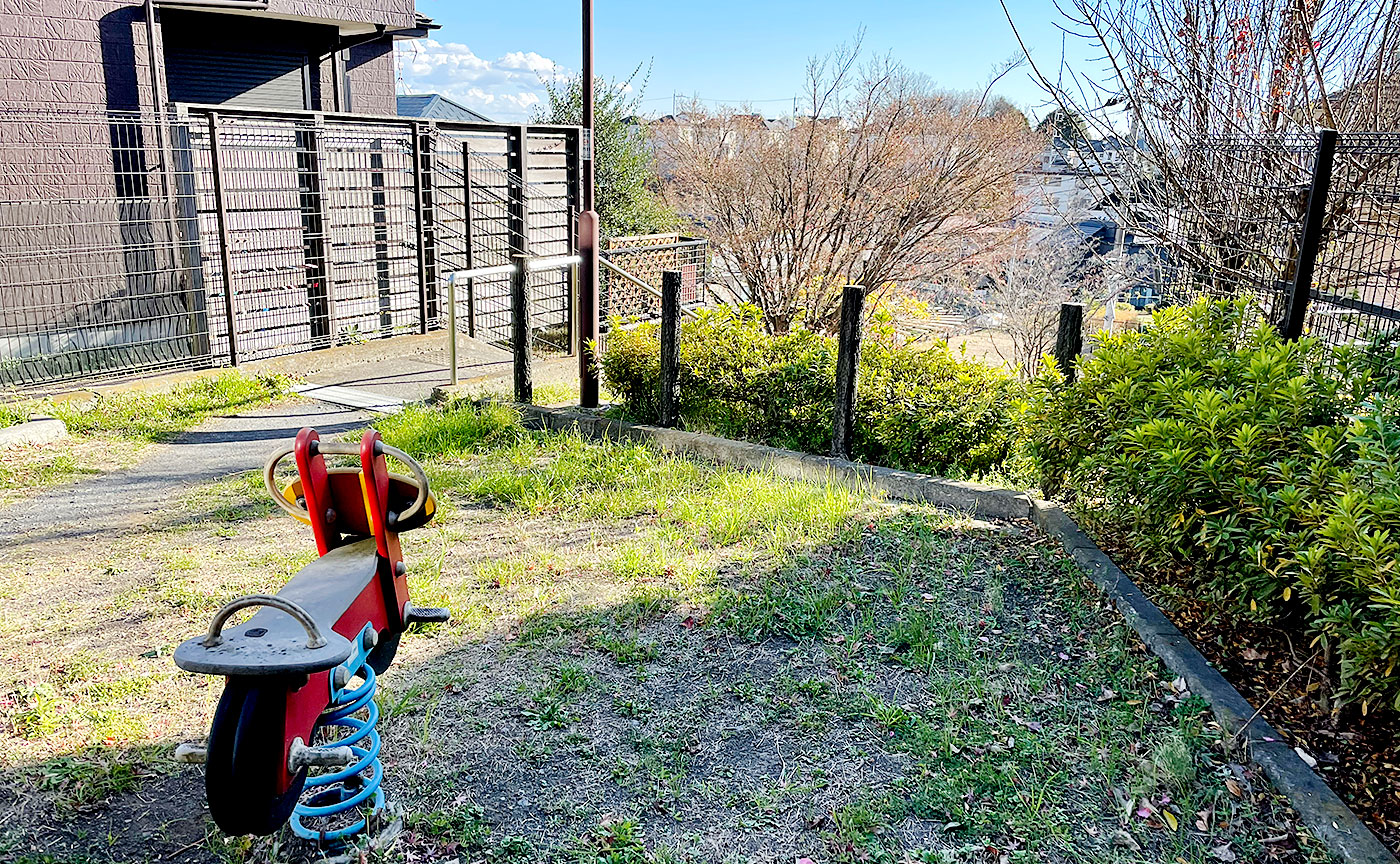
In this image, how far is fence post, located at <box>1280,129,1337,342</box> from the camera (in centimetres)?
443

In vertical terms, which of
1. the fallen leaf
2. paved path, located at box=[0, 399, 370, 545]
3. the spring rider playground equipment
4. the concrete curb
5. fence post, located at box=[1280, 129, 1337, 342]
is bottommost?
the fallen leaf

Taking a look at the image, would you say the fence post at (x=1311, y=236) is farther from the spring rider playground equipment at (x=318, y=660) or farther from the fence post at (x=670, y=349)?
the spring rider playground equipment at (x=318, y=660)

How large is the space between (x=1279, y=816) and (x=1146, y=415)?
5.54 feet

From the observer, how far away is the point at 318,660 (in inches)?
83.7

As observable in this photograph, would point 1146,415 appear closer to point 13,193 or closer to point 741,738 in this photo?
point 741,738

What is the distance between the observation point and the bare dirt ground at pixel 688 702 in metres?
2.59

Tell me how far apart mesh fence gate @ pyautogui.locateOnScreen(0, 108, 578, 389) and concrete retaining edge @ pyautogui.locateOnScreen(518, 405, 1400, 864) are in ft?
12.4

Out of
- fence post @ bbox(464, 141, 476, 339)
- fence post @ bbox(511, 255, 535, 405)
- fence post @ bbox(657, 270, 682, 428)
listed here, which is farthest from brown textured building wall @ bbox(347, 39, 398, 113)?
fence post @ bbox(657, 270, 682, 428)

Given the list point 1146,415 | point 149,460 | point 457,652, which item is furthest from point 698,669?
point 149,460

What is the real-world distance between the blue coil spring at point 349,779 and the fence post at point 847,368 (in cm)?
343

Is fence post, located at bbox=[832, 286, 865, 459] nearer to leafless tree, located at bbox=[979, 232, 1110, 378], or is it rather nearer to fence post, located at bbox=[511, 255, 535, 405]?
fence post, located at bbox=[511, 255, 535, 405]

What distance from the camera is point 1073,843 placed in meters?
2.55

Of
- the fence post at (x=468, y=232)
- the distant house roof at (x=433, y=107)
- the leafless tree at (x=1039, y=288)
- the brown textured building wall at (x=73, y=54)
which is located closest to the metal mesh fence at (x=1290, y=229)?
the fence post at (x=468, y=232)

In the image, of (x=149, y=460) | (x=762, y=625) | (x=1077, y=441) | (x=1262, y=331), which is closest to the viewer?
(x=762, y=625)
